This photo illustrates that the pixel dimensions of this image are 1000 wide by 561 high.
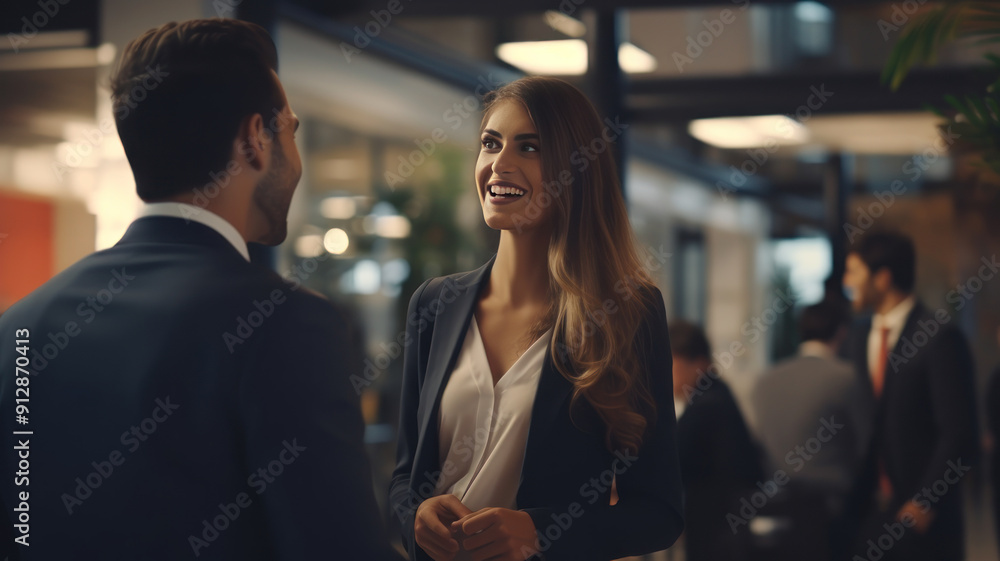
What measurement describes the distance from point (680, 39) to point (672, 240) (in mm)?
8571

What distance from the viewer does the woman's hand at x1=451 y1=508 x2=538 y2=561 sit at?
4.03ft

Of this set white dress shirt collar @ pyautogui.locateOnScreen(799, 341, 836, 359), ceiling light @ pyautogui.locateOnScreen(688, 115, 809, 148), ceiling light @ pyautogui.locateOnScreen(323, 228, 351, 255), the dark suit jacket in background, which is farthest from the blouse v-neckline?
ceiling light @ pyautogui.locateOnScreen(688, 115, 809, 148)

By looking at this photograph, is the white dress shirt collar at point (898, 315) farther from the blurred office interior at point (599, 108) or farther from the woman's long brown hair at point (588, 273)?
the woman's long brown hair at point (588, 273)

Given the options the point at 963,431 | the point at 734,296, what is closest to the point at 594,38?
the point at 963,431

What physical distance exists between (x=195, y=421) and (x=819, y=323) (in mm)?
3890

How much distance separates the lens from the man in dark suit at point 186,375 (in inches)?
41.7

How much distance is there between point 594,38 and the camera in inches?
154

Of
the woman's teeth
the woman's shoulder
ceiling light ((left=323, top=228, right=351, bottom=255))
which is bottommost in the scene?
the woman's shoulder

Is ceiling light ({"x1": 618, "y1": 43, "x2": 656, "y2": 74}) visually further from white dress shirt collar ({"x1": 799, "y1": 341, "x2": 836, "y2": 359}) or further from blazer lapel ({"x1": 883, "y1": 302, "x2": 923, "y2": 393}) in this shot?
blazer lapel ({"x1": 883, "y1": 302, "x2": 923, "y2": 393})

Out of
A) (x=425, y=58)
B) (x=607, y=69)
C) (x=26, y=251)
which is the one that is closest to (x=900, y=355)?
(x=607, y=69)

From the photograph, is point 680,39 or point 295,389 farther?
point 680,39

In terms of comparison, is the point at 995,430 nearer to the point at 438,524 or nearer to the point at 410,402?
the point at 410,402

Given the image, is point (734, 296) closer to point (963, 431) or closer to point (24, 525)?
point (963, 431)

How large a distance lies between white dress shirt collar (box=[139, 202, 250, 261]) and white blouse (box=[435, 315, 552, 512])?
15.5 inches
